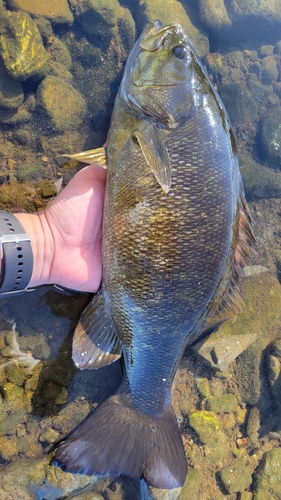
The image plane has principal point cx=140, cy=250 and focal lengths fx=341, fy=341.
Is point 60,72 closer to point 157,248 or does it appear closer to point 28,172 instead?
point 28,172

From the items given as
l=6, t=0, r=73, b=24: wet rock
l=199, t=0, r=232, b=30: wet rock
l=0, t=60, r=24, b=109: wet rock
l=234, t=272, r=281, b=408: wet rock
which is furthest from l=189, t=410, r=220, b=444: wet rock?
l=199, t=0, r=232, b=30: wet rock

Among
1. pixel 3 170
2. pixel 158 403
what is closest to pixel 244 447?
pixel 158 403

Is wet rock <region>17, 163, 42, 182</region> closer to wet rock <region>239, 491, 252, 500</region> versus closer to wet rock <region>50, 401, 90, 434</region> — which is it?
wet rock <region>50, 401, 90, 434</region>

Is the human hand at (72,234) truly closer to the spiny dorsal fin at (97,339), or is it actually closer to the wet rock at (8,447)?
the spiny dorsal fin at (97,339)

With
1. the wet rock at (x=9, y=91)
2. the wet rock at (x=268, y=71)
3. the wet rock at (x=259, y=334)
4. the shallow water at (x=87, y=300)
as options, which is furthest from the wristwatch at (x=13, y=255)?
the wet rock at (x=268, y=71)

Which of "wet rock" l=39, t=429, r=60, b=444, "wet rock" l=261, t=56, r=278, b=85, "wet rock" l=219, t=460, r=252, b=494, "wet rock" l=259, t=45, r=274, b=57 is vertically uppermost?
"wet rock" l=259, t=45, r=274, b=57

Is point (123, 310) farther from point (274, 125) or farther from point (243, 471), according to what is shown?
point (274, 125)
